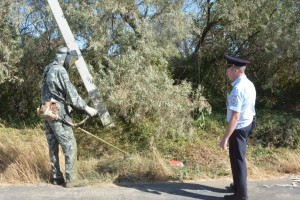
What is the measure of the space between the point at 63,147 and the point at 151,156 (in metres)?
1.70

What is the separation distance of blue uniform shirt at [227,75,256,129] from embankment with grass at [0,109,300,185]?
141cm

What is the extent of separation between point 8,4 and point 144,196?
16.0ft

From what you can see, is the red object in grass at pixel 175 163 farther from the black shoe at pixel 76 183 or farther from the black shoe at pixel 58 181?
the black shoe at pixel 58 181

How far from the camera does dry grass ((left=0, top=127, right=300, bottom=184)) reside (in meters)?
5.72

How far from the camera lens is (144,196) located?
199 inches

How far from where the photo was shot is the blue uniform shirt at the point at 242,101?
4.62 meters

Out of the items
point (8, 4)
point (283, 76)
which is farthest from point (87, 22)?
point (283, 76)

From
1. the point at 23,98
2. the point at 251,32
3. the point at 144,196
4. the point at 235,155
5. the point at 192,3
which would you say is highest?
the point at 192,3

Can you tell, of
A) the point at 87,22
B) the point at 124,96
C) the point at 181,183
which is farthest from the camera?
the point at 87,22

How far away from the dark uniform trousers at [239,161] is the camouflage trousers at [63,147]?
216 cm

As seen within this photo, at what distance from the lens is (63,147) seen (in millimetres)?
5383

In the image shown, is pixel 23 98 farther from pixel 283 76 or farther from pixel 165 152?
pixel 283 76

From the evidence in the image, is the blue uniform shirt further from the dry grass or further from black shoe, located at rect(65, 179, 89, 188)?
black shoe, located at rect(65, 179, 89, 188)

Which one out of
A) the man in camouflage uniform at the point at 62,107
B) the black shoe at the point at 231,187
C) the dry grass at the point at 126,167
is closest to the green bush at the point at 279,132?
the dry grass at the point at 126,167
